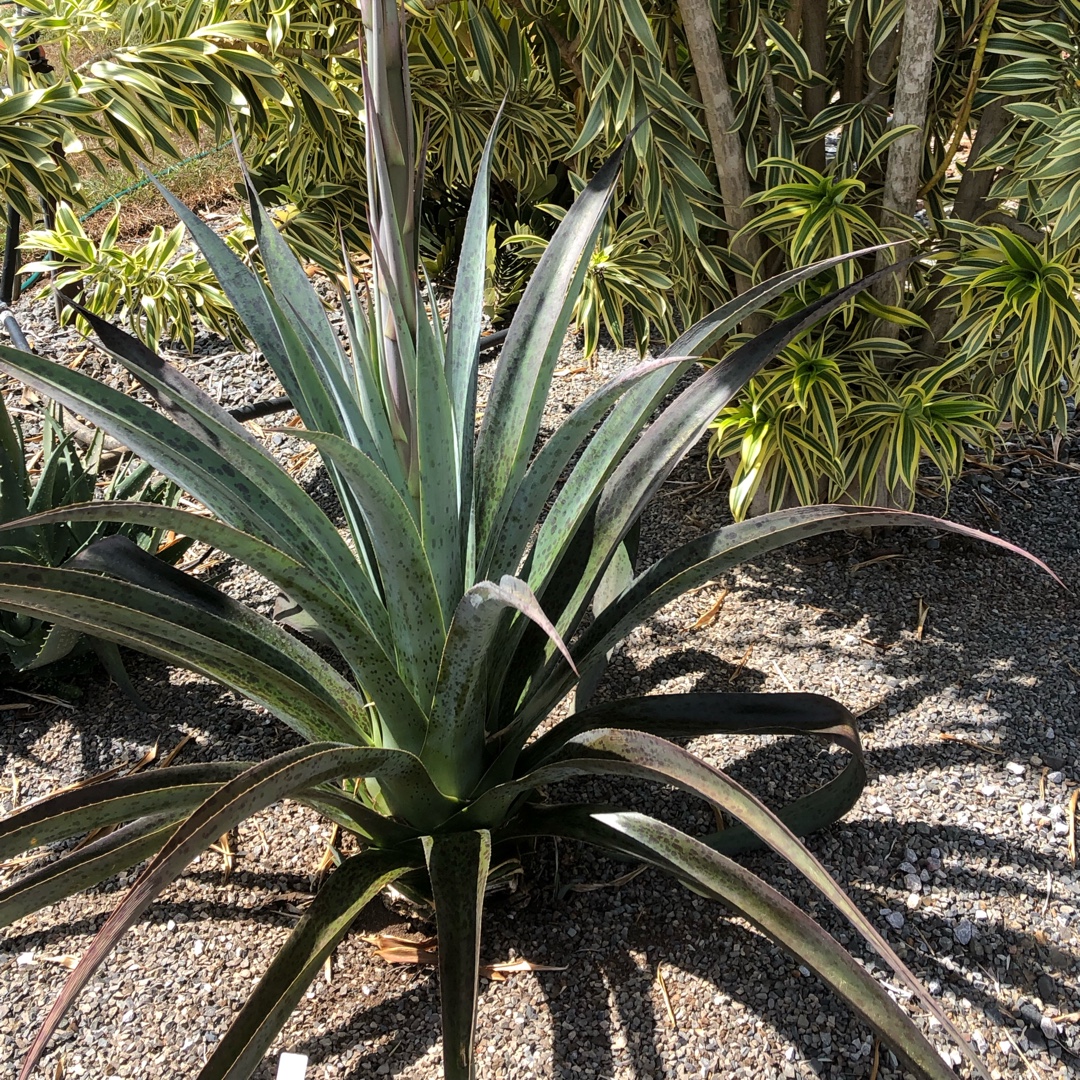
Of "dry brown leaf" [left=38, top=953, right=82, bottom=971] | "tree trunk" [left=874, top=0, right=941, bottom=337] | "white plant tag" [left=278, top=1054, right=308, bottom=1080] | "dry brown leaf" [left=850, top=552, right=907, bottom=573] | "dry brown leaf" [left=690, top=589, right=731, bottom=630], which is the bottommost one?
"white plant tag" [left=278, top=1054, right=308, bottom=1080]

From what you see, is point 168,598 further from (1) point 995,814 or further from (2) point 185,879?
(1) point 995,814

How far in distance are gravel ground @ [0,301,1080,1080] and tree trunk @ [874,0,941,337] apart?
2.11 feet

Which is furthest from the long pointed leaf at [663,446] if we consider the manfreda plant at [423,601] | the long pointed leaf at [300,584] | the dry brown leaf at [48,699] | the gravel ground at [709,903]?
the dry brown leaf at [48,699]

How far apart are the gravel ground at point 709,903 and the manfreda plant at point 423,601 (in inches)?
5.9

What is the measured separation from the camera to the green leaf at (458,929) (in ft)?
3.48

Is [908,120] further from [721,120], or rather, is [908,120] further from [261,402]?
[261,402]

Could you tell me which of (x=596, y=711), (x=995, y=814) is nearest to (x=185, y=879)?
(x=596, y=711)

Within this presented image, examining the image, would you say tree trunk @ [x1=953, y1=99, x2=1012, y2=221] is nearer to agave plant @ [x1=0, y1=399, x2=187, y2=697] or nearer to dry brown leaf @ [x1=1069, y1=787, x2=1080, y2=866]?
dry brown leaf @ [x1=1069, y1=787, x2=1080, y2=866]

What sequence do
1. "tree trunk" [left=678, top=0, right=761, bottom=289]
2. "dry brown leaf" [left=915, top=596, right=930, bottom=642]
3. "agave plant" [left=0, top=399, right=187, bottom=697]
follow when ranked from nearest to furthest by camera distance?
"tree trunk" [left=678, top=0, right=761, bottom=289] < "agave plant" [left=0, top=399, right=187, bottom=697] < "dry brown leaf" [left=915, top=596, right=930, bottom=642]

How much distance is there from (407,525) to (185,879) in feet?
2.75

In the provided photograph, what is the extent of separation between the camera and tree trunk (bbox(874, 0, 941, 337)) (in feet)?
5.31

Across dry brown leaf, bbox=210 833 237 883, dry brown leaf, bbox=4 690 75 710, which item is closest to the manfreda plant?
dry brown leaf, bbox=210 833 237 883

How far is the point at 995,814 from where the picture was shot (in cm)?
160

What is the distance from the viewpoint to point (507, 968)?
1404mm
